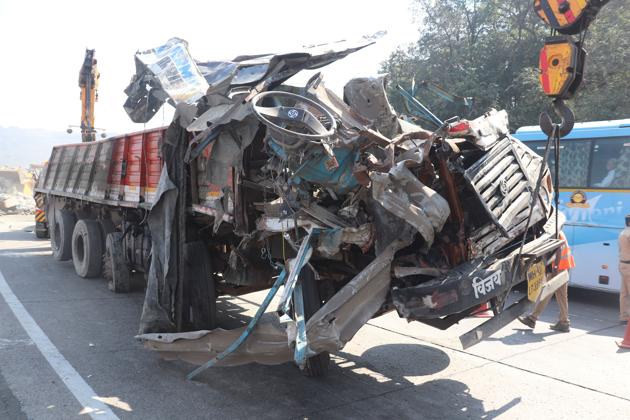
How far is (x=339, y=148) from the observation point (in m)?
4.00

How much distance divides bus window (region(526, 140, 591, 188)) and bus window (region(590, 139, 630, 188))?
0.45 ft

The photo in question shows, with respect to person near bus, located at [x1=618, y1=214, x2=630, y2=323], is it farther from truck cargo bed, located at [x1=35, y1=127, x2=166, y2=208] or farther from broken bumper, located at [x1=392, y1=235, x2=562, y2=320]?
truck cargo bed, located at [x1=35, y1=127, x2=166, y2=208]

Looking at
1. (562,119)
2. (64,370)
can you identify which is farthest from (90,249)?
(562,119)

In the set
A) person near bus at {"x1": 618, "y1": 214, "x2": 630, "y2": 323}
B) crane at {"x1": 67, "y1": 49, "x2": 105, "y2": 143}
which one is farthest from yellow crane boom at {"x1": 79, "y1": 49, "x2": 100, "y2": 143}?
person near bus at {"x1": 618, "y1": 214, "x2": 630, "y2": 323}

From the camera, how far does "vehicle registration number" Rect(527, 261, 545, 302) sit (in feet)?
13.9

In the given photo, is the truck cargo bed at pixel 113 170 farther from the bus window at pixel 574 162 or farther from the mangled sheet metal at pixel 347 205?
the bus window at pixel 574 162

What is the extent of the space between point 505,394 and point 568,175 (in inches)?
218

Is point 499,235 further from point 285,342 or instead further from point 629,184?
point 629,184

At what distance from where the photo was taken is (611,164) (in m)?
8.48

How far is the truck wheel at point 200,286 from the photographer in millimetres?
5785

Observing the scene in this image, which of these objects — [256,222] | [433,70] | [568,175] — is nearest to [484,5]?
[433,70]

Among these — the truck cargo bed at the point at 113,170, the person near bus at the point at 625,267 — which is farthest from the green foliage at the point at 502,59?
the truck cargo bed at the point at 113,170

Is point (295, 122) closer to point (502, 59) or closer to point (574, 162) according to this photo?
point (574, 162)

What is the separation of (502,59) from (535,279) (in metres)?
17.7
